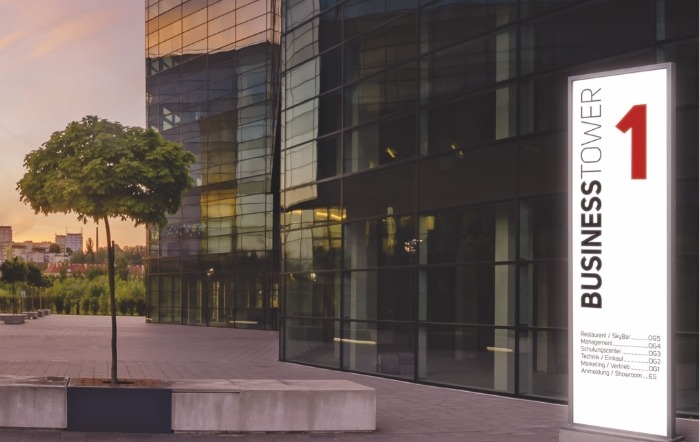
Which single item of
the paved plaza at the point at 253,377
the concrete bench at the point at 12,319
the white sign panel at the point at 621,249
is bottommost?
the concrete bench at the point at 12,319

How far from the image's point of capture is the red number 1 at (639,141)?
10680 millimetres

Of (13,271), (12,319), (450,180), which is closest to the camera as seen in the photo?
(450,180)

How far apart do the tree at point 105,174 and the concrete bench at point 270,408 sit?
220 cm

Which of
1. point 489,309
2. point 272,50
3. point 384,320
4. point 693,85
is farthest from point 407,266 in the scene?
point 272,50

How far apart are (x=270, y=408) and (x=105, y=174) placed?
4.29m

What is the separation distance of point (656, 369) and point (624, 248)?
1349 millimetres

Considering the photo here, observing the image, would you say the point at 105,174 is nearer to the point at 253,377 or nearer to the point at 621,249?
the point at 621,249

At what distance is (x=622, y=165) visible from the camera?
10.8 metres

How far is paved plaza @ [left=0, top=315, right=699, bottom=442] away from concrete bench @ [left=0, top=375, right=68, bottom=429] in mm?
138

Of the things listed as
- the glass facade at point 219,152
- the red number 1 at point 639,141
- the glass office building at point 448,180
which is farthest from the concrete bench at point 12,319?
the red number 1 at point 639,141

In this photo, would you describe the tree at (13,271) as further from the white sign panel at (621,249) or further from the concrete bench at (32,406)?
the white sign panel at (621,249)

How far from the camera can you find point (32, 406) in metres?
12.2

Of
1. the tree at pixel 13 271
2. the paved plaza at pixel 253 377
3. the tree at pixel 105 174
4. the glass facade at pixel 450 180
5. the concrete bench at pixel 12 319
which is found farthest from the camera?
the tree at pixel 13 271

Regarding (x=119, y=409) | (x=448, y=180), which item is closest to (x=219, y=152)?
(x=448, y=180)
